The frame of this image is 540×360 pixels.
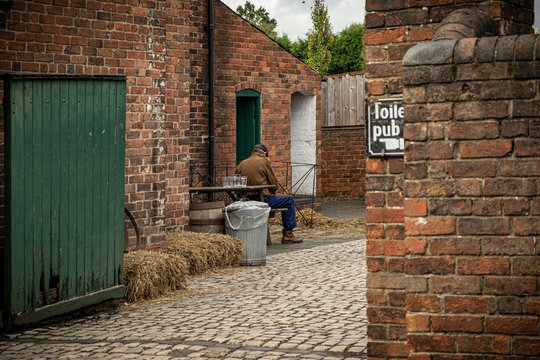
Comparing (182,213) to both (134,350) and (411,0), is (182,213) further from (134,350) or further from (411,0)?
(411,0)

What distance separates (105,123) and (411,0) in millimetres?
3947

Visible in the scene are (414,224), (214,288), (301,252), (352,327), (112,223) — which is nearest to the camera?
(414,224)

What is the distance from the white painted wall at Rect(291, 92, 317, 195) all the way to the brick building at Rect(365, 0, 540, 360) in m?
14.3

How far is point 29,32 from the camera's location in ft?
26.0

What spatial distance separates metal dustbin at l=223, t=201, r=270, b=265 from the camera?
10891 millimetres

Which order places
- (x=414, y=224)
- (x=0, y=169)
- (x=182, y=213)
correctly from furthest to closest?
(x=182, y=213)
(x=0, y=169)
(x=414, y=224)

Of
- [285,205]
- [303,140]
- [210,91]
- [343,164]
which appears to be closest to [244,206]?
[285,205]

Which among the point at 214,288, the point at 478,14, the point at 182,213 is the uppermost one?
the point at 478,14

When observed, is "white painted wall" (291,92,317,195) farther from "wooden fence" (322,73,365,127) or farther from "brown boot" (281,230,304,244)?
"brown boot" (281,230,304,244)

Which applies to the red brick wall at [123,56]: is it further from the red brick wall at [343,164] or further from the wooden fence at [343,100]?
the wooden fence at [343,100]

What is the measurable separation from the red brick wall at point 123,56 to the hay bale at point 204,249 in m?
0.45

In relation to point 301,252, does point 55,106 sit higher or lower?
higher

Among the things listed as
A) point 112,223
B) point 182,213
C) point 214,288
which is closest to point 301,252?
point 182,213

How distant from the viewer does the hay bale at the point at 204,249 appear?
993 cm
